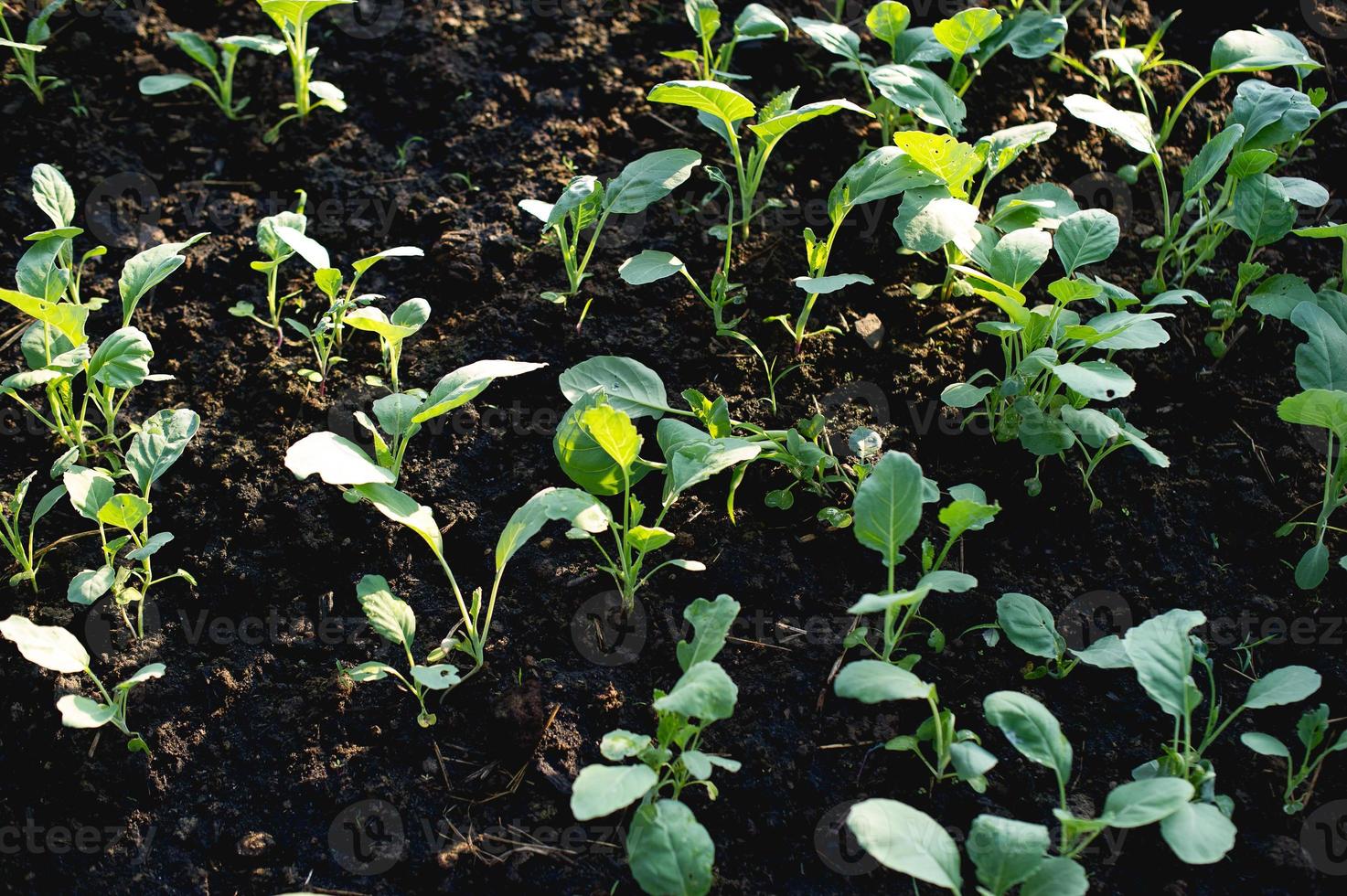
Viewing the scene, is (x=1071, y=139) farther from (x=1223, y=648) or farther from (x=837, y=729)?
(x=837, y=729)

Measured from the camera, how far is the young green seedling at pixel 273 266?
1.91m

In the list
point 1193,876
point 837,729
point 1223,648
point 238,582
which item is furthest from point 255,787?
point 1223,648

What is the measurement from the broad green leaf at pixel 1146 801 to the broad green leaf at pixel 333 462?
101cm

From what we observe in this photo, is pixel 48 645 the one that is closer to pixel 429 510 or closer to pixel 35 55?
pixel 429 510

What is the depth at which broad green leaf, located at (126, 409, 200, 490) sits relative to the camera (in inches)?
66.3

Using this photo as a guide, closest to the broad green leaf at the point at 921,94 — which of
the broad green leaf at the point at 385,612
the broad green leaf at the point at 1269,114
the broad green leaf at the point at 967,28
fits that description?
the broad green leaf at the point at 967,28

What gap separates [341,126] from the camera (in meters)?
2.30

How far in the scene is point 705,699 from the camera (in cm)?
135

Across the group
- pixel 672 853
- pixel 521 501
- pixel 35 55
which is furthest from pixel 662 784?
pixel 35 55

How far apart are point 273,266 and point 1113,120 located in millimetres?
1499

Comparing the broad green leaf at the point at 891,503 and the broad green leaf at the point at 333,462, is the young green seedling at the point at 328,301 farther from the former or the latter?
the broad green leaf at the point at 891,503

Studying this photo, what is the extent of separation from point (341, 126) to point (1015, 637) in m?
1.65

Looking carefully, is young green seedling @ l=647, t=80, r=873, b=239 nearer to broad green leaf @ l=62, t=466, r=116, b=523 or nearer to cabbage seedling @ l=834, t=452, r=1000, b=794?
cabbage seedling @ l=834, t=452, r=1000, b=794

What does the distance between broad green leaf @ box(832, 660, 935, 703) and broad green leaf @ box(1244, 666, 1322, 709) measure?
46 centimetres
